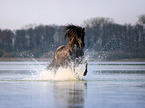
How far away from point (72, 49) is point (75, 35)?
1.76 ft

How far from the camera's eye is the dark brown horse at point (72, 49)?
16312mm

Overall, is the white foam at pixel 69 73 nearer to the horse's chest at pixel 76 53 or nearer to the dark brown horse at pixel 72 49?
the dark brown horse at pixel 72 49

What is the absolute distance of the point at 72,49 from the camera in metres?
16.3

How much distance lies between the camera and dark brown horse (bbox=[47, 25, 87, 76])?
1631 centimetres

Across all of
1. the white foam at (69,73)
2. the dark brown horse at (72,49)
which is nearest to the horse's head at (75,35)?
the dark brown horse at (72,49)

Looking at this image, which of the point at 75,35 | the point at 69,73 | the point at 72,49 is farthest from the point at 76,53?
the point at 69,73

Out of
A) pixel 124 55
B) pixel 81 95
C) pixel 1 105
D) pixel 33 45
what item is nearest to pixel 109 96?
pixel 81 95

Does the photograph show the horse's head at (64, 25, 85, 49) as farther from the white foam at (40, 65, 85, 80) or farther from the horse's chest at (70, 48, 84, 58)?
the white foam at (40, 65, 85, 80)

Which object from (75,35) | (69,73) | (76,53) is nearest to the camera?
(76,53)

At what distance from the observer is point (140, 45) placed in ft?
274

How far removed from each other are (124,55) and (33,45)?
3608 cm

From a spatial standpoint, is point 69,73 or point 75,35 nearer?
point 75,35

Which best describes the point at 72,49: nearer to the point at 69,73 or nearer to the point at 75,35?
the point at 75,35

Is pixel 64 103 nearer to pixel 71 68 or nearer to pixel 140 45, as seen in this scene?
pixel 71 68
